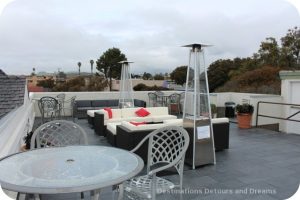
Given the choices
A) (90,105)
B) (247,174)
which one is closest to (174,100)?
(90,105)

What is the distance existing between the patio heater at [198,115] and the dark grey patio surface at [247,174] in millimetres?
186

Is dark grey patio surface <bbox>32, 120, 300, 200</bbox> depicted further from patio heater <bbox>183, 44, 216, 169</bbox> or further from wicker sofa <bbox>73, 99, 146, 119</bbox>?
wicker sofa <bbox>73, 99, 146, 119</bbox>

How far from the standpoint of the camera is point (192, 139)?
13.9ft

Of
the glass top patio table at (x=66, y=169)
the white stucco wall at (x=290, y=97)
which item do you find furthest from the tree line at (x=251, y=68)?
the glass top patio table at (x=66, y=169)

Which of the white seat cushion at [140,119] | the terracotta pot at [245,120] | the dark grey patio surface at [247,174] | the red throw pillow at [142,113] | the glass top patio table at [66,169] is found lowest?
the dark grey patio surface at [247,174]

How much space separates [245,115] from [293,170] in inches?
140

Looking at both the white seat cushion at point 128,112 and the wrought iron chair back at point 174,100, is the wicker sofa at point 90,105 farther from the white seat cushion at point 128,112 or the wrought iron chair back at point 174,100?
the white seat cushion at point 128,112

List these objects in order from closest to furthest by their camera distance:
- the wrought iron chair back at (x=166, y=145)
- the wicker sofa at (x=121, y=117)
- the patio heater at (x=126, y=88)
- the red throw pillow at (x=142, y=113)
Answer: the wrought iron chair back at (x=166, y=145) < the wicker sofa at (x=121, y=117) < the red throw pillow at (x=142, y=113) < the patio heater at (x=126, y=88)

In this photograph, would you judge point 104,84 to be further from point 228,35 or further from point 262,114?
point 228,35

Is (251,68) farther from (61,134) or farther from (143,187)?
(143,187)

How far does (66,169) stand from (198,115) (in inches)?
108

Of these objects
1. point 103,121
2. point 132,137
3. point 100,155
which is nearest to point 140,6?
point 132,137

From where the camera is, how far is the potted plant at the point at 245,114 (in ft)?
24.5

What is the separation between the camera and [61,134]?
2.95 metres
